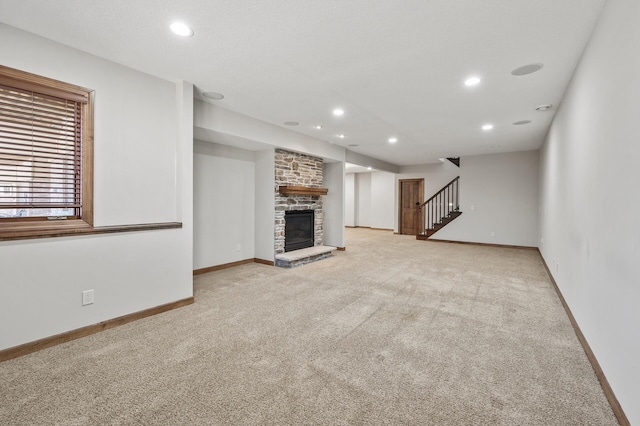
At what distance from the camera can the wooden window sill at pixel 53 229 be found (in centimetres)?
234

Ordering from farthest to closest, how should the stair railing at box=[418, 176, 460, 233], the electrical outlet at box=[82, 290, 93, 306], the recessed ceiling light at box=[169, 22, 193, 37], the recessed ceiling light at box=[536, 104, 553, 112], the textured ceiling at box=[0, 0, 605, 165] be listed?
the stair railing at box=[418, 176, 460, 233], the recessed ceiling light at box=[536, 104, 553, 112], the electrical outlet at box=[82, 290, 93, 306], the recessed ceiling light at box=[169, 22, 193, 37], the textured ceiling at box=[0, 0, 605, 165]

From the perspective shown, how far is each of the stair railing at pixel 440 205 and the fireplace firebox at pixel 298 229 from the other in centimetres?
474

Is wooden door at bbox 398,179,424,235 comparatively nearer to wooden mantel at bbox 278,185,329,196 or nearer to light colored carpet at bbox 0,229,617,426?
wooden mantel at bbox 278,185,329,196

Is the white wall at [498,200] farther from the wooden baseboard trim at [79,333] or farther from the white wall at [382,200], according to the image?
the wooden baseboard trim at [79,333]

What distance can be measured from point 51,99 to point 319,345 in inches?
128

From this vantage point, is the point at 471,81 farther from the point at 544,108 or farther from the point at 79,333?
the point at 79,333

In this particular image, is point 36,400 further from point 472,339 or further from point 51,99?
point 472,339

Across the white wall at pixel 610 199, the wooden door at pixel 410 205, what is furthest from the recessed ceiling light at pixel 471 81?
the wooden door at pixel 410 205

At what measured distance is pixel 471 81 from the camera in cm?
329

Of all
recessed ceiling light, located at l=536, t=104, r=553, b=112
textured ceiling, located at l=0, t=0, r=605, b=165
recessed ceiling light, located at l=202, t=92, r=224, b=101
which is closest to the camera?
textured ceiling, located at l=0, t=0, r=605, b=165

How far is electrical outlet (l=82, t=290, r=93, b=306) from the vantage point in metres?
2.69

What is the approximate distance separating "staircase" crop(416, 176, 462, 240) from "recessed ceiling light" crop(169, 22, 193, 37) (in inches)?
332

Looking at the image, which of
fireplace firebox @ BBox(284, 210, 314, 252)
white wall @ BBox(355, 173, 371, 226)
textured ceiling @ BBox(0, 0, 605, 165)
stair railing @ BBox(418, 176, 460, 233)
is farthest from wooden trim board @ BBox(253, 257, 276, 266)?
white wall @ BBox(355, 173, 371, 226)

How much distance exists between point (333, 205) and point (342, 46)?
16.0ft
